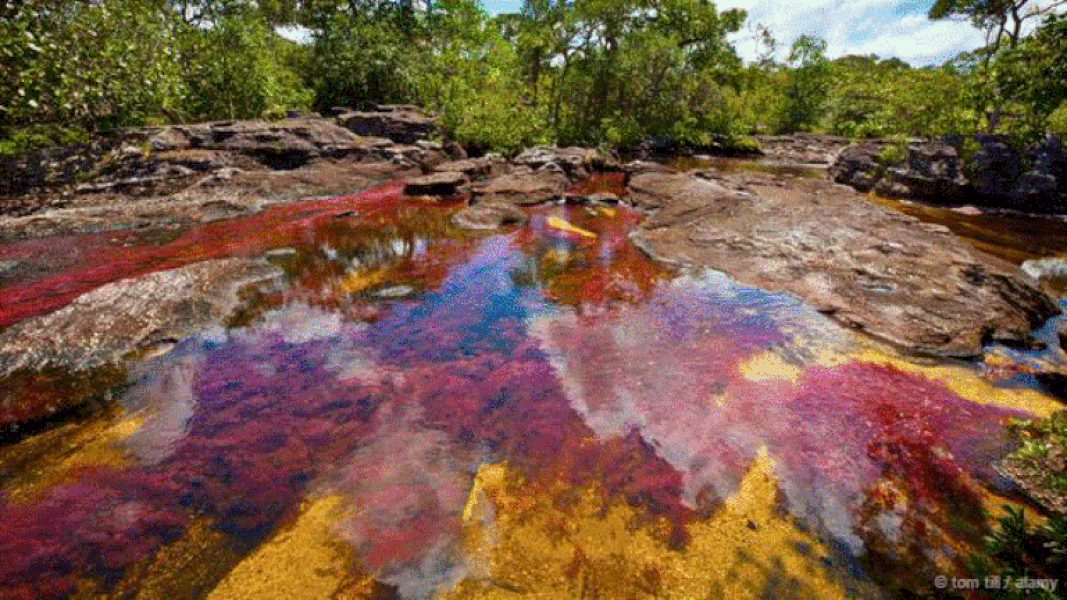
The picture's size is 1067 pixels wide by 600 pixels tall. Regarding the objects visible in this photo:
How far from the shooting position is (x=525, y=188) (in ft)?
40.1

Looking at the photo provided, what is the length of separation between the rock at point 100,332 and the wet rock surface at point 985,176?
44.7 ft

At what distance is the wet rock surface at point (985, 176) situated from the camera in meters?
11.9

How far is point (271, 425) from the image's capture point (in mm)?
3734

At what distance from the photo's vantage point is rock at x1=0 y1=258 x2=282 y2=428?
3959mm

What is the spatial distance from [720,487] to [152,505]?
3718 mm

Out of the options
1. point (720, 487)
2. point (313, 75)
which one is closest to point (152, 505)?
point (720, 487)

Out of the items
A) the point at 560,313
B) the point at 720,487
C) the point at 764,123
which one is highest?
the point at 764,123

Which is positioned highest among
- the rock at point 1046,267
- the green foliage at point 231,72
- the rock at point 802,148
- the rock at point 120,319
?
the green foliage at point 231,72

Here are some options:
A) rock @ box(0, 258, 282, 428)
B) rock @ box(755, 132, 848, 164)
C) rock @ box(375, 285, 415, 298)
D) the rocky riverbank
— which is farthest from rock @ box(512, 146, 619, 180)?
rock @ box(755, 132, 848, 164)

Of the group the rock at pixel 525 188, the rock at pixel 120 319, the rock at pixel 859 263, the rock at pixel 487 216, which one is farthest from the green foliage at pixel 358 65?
the rock at pixel 120 319

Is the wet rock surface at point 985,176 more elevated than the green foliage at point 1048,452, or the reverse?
the wet rock surface at point 985,176

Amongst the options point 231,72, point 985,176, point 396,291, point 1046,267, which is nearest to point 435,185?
point 396,291

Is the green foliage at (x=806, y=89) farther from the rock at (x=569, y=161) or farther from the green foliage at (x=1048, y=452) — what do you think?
the green foliage at (x=1048, y=452)

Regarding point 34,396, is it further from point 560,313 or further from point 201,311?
point 560,313
